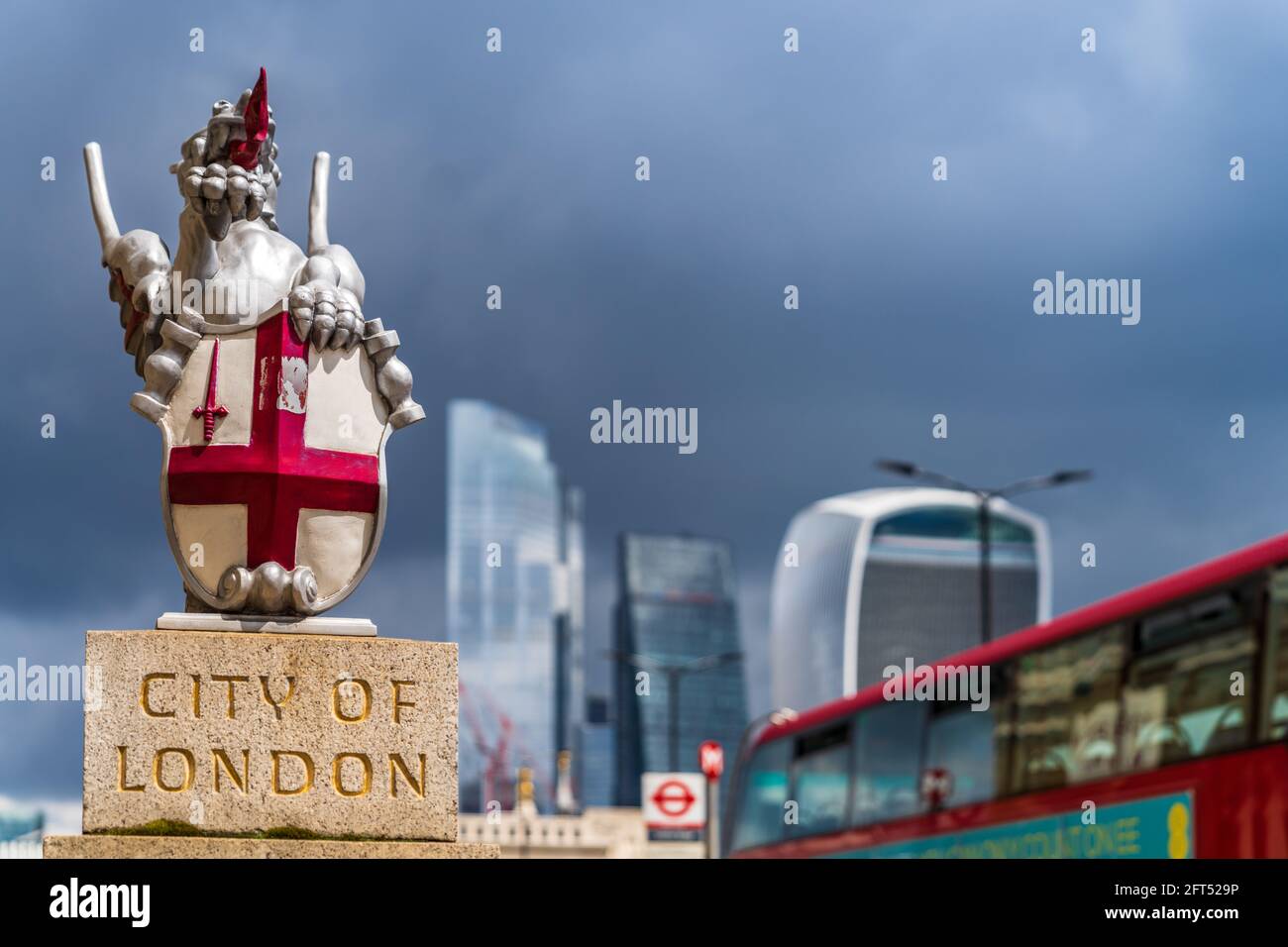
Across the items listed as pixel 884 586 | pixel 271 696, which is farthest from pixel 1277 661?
pixel 884 586

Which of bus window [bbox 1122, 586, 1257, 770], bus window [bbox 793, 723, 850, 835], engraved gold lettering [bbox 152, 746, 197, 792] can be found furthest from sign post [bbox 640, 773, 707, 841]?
engraved gold lettering [bbox 152, 746, 197, 792]

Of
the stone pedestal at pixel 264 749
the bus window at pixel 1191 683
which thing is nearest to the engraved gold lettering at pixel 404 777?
the stone pedestal at pixel 264 749

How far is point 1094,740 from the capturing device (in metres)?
14.9

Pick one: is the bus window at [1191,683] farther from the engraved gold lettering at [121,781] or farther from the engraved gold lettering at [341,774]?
the engraved gold lettering at [121,781]

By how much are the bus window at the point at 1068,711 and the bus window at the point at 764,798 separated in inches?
223

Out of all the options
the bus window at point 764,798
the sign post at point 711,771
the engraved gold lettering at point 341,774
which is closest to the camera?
the engraved gold lettering at point 341,774

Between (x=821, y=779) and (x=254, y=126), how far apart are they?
12496mm

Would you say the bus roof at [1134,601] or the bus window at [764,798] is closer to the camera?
the bus roof at [1134,601]

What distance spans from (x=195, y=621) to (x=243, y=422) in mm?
984

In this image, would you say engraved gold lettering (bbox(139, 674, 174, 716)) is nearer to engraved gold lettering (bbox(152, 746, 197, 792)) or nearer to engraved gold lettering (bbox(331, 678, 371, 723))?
engraved gold lettering (bbox(152, 746, 197, 792))

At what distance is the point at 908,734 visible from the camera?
17.9 m

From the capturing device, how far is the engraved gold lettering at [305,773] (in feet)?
27.9
